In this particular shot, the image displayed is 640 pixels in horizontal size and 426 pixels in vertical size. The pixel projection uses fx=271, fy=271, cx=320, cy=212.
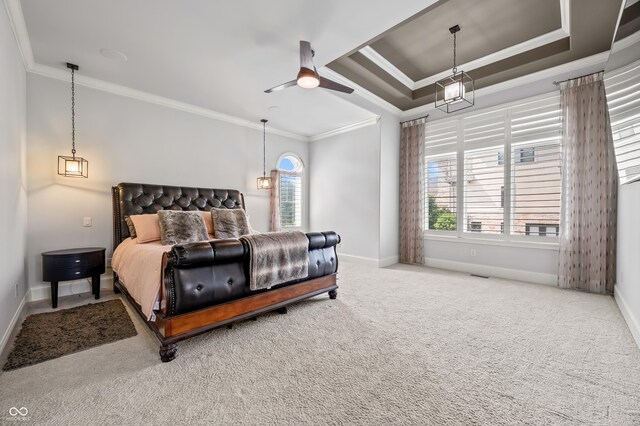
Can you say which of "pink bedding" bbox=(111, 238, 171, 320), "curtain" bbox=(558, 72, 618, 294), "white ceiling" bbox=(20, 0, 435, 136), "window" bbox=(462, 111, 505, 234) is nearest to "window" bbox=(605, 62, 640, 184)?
"curtain" bbox=(558, 72, 618, 294)

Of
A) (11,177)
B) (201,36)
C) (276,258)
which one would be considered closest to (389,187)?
(276,258)

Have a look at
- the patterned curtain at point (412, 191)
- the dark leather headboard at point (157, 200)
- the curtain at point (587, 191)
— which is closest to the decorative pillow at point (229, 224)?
the dark leather headboard at point (157, 200)

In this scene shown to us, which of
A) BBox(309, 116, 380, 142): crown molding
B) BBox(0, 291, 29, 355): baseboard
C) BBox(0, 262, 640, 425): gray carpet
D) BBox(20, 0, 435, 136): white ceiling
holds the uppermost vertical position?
BBox(20, 0, 435, 136): white ceiling

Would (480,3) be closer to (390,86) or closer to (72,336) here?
(390,86)

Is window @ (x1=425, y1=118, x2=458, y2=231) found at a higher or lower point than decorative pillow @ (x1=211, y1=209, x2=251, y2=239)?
higher

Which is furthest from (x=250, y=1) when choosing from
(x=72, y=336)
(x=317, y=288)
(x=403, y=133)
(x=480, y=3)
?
(x=403, y=133)

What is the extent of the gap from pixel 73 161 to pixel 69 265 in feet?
4.36

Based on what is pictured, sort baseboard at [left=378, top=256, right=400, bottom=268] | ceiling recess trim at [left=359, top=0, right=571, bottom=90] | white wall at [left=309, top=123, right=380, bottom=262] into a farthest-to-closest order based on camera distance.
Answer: white wall at [left=309, top=123, right=380, bottom=262] → baseboard at [left=378, top=256, right=400, bottom=268] → ceiling recess trim at [left=359, top=0, right=571, bottom=90]

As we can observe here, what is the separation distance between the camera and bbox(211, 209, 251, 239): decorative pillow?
405 cm

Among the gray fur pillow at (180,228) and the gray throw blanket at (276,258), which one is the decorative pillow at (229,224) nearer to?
the gray fur pillow at (180,228)

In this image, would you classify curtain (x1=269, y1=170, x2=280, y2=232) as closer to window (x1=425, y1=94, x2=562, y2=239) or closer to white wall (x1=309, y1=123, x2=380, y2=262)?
white wall (x1=309, y1=123, x2=380, y2=262)

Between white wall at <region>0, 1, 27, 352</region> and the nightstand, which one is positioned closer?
white wall at <region>0, 1, 27, 352</region>

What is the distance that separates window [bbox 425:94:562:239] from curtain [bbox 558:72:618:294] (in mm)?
145

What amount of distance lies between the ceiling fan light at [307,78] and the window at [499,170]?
3348 mm
